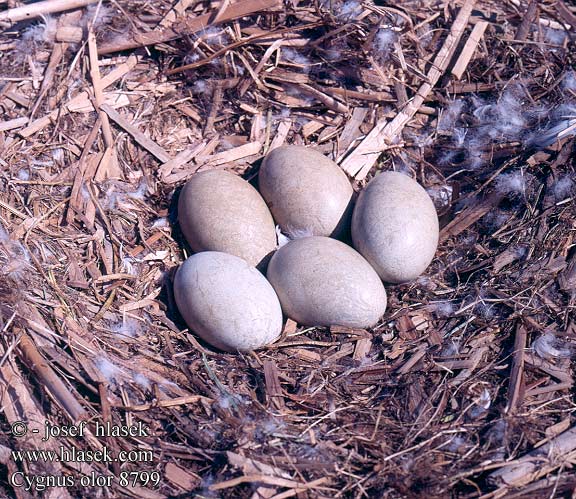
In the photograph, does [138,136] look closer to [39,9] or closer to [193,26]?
[193,26]

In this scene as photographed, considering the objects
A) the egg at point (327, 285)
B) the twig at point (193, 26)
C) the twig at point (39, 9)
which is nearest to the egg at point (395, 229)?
the egg at point (327, 285)

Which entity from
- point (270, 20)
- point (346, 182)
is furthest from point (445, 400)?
point (270, 20)

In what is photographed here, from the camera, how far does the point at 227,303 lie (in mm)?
2861

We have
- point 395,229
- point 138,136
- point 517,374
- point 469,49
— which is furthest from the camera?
point 469,49

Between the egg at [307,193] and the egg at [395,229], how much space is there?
13cm

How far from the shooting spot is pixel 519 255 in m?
3.22

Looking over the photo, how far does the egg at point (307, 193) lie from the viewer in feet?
10.6

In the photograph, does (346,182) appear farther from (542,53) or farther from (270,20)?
(542,53)

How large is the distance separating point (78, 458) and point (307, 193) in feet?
5.20

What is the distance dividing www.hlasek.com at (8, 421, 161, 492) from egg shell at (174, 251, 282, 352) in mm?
587

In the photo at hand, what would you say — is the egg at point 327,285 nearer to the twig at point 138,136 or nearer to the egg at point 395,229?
the egg at point 395,229

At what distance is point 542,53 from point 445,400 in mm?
2168

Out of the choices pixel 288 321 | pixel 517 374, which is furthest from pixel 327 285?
pixel 517 374

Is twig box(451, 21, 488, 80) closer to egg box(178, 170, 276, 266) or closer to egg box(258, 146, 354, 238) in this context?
egg box(258, 146, 354, 238)
